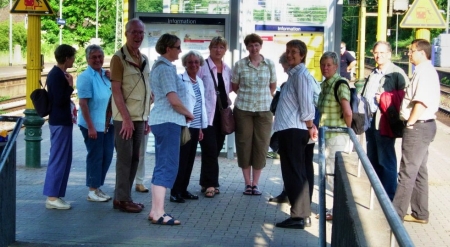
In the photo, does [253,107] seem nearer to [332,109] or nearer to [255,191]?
[255,191]

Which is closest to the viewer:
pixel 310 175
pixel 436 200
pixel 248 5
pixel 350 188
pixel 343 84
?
pixel 350 188

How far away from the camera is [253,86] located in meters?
9.62

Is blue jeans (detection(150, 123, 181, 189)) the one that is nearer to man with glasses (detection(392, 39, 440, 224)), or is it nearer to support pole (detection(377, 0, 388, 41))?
man with glasses (detection(392, 39, 440, 224))

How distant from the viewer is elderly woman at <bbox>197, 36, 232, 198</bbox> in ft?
31.4

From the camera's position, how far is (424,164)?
8.13 metres

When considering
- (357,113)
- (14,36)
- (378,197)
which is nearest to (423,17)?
(357,113)

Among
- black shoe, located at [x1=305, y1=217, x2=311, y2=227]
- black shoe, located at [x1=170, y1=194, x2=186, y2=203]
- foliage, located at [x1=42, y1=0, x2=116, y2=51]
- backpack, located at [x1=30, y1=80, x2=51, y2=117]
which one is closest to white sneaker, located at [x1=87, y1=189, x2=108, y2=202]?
black shoe, located at [x1=170, y1=194, x2=186, y2=203]

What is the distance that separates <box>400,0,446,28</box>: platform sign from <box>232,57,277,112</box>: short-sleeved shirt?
417 cm

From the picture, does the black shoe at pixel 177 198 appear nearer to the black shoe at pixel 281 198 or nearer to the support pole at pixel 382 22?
the black shoe at pixel 281 198

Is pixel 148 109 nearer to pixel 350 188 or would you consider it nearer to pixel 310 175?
pixel 310 175

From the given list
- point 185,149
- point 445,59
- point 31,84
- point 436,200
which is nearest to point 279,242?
point 185,149


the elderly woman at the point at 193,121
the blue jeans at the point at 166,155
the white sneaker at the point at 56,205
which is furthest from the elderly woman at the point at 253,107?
the white sneaker at the point at 56,205

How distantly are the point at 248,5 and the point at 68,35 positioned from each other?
6182 cm

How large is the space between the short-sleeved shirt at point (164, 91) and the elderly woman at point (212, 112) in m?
1.71
